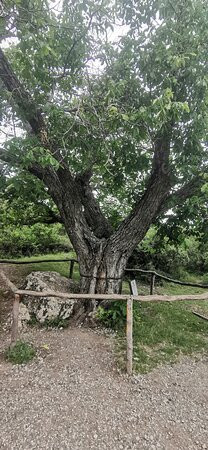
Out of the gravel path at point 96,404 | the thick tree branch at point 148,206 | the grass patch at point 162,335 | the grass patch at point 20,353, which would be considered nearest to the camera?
the gravel path at point 96,404

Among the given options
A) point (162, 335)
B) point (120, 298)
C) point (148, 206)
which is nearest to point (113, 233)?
point (148, 206)

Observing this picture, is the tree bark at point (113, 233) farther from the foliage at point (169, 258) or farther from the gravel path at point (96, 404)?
the foliage at point (169, 258)

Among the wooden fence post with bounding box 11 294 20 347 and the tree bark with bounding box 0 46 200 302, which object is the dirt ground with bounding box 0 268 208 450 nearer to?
the wooden fence post with bounding box 11 294 20 347

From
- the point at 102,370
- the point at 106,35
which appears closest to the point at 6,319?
the point at 102,370

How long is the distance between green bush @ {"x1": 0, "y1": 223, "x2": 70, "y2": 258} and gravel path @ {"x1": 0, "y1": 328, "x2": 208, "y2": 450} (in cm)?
709

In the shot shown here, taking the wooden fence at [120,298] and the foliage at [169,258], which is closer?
the wooden fence at [120,298]

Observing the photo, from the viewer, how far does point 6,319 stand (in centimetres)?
505

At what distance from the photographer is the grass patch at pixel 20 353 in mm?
3729

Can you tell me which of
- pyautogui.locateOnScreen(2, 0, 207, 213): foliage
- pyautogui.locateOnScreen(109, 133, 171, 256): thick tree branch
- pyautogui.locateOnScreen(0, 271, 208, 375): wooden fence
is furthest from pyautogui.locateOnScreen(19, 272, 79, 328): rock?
pyautogui.locateOnScreen(2, 0, 207, 213): foliage

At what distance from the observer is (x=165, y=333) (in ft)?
16.2

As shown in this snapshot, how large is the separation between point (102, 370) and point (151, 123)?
352 cm

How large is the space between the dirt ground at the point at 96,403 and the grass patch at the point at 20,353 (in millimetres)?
91

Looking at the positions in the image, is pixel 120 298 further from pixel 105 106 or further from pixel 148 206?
pixel 105 106

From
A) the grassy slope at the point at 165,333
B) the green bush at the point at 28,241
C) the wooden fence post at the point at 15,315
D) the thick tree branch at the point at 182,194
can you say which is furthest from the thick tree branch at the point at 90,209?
the green bush at the point at 28,241
